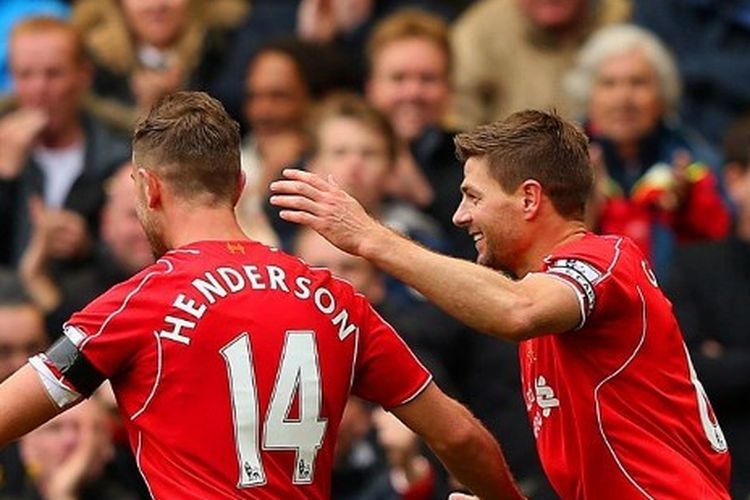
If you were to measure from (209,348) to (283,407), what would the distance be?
0.28 m

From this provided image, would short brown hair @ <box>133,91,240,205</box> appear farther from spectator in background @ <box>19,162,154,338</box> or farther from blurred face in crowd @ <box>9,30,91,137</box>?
blurred face in crowd @ <box>9,30,91,137</box>

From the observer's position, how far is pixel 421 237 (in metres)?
11.0

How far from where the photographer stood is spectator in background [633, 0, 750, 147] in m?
12.4

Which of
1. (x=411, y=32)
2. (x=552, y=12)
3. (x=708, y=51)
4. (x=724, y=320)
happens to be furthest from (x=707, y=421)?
(x=708, y=51)

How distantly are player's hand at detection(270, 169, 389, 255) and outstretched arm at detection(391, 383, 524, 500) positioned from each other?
0.64 metres

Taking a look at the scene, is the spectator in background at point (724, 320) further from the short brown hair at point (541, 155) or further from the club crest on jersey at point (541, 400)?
the short brown hair at point (541, 155)

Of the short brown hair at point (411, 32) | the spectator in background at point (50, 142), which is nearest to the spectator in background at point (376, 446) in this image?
the spectator in background at point (50, 142)

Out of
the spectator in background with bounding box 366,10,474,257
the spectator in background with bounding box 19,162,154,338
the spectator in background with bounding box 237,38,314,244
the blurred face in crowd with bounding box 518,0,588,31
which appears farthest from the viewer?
the blurred face in crowd with bounding box 518,0,588,31

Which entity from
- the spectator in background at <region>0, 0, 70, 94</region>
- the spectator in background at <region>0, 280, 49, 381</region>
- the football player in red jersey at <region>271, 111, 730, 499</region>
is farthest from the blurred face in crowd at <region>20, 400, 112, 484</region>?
the football player in red jersey at <region>271, 111, 730, 499</region>

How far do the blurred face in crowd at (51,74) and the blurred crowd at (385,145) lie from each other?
A: 0.04 feet

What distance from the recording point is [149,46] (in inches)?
490

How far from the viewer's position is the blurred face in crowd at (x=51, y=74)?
11.7 metres

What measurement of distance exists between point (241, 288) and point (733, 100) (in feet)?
20.8

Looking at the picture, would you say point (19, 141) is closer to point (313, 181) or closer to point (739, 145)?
point (739, 145)
